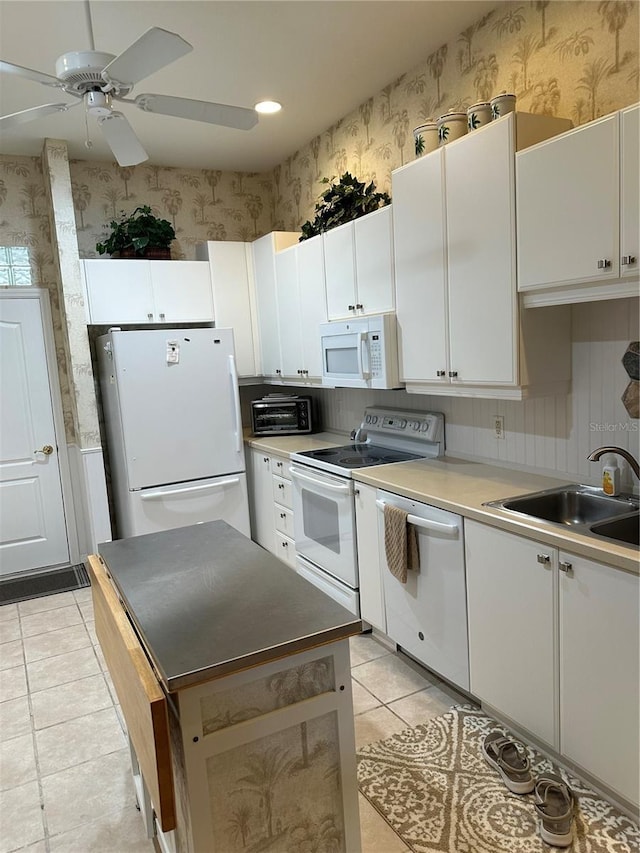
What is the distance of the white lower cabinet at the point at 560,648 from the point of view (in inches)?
70.7

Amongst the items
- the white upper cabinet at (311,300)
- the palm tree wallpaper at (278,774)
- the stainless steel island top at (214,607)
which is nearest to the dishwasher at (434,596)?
the stainless steel island top at (214,607)

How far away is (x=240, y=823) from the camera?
1.43 m

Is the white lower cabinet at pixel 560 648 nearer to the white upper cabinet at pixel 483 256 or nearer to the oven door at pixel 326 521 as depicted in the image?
the white upper cabinet at pixel 483 256

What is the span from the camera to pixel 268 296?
14.4ft

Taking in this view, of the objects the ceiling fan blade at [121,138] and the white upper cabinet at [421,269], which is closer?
the ceiling fan blade at [121,138]

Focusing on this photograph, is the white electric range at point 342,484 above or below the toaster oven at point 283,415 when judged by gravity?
below

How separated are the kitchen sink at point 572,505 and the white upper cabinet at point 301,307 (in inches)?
A: 71.6

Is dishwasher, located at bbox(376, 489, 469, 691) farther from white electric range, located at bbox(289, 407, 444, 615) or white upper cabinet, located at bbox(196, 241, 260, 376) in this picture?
white upper cabinet, located at bbox(196, 241, 260, 376)

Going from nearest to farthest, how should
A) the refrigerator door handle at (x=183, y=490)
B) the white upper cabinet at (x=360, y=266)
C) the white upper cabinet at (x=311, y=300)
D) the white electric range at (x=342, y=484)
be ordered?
the white upper cabinet at (x=360, y=266) < the white electric range at (x=342, y=484) < the white upper cabinet at (x=311, y=300) < the refrigerator door handle at (x=183, y=490)

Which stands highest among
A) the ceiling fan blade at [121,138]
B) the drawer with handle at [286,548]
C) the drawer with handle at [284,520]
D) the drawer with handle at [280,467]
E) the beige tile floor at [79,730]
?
the ceiling fan blade at [121,138]

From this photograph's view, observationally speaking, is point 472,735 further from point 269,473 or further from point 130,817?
point 269,473

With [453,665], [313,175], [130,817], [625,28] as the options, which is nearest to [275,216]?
[313,175]

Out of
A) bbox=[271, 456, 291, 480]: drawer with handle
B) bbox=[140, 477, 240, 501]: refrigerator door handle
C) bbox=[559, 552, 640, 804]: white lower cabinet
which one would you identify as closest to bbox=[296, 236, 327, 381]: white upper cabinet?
bbox=[271, 456, 291, 480]: drawer with handle

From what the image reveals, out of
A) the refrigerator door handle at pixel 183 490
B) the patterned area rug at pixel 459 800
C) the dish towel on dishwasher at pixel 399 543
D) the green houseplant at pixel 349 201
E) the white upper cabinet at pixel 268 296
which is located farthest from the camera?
the white upper cabinet at pixel 268 296
